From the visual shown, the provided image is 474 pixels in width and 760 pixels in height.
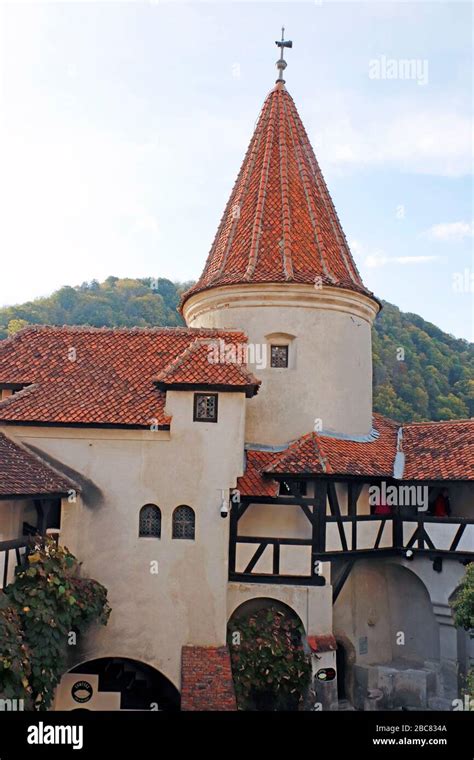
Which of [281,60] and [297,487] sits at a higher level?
[281,60]

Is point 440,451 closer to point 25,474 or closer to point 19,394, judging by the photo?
point 25,474

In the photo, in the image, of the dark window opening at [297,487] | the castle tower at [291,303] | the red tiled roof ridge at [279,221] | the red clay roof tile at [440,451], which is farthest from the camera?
the red tiled roof ridge at [279,221]

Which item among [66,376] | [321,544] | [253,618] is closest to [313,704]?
[253,618]

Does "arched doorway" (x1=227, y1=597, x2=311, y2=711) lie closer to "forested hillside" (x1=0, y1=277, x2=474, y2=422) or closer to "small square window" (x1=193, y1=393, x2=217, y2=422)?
"small square window" (x1=193, y1=393, x2=217, y2=422)

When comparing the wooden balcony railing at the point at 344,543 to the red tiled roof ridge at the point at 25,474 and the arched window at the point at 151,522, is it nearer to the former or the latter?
the arched window at the point at 151,522

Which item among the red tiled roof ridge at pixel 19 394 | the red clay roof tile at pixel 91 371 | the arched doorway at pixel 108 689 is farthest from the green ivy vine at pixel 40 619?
the red tiled roof ridge at pixel 19 394

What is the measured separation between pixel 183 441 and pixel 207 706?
200 inches

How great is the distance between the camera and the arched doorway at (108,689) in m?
15.9

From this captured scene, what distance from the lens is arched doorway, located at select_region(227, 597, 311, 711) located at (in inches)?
602

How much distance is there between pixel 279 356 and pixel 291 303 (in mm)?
1295

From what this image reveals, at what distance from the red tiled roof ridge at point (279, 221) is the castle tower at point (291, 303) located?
0.03 metres

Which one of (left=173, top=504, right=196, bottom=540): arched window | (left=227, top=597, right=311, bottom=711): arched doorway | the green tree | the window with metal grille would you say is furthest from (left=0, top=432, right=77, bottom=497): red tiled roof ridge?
the green tree

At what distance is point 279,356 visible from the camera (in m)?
18.3

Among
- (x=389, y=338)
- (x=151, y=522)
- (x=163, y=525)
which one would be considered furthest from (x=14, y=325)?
(x=163, y=525)
